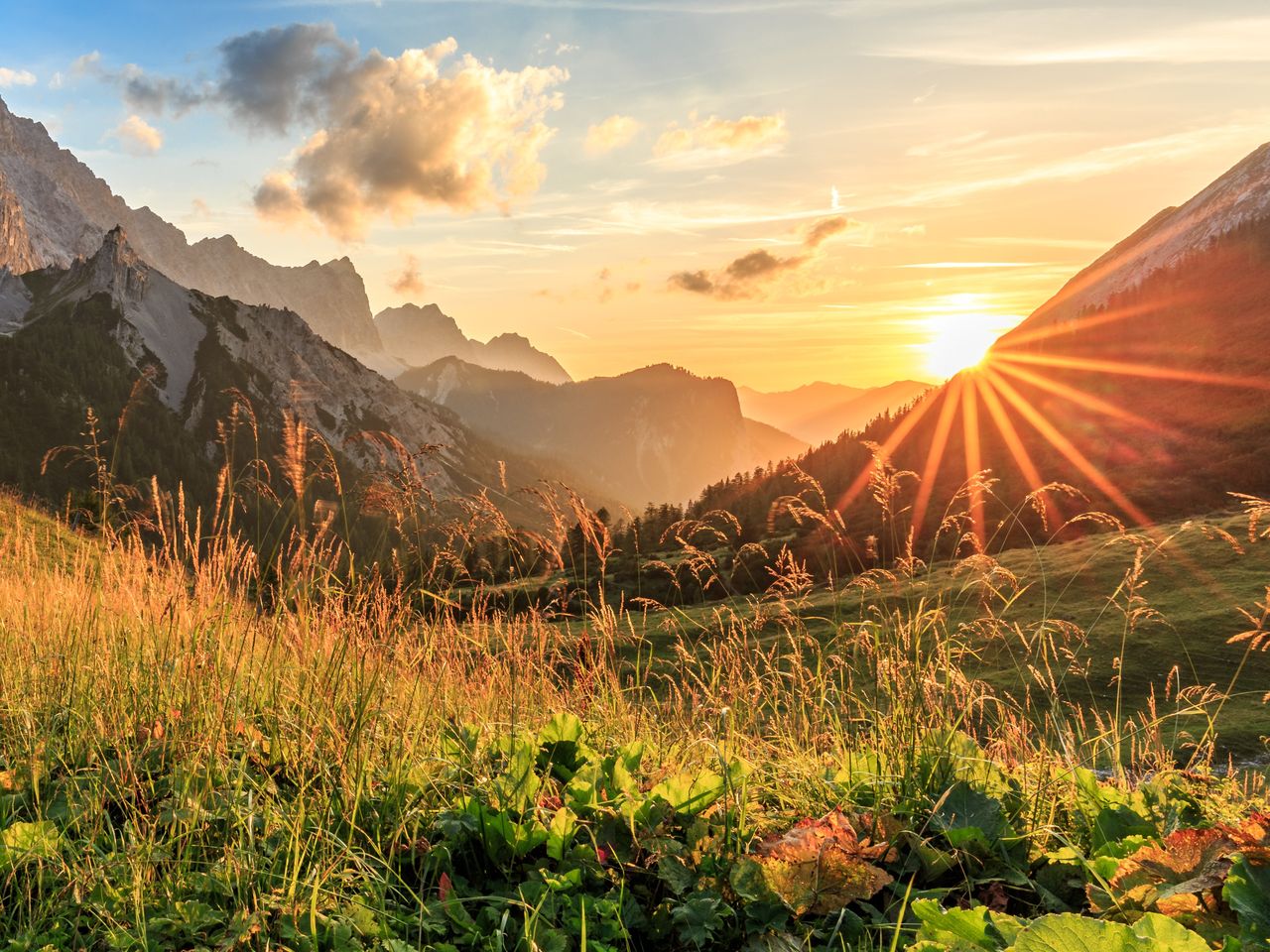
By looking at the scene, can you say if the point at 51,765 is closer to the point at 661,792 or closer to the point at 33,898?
the point at 33,898

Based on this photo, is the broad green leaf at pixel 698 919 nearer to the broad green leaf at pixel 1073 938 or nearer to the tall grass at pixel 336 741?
the tall grass at pixel 336 741

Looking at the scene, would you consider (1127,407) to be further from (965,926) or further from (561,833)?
Answer: (965,926)

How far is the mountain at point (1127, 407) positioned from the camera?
5716 centimetres

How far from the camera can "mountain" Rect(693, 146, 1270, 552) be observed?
57156 mm

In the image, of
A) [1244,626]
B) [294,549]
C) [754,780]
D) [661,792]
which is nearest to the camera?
[661,792]

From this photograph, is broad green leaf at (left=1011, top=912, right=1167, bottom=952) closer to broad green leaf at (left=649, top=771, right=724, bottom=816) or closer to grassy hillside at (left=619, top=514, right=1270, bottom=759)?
broad green leaf at (left=649, top=771, right=724, bottom=816)

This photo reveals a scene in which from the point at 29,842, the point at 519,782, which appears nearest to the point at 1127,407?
the point at 519,782

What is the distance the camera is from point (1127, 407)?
8700 centimetres

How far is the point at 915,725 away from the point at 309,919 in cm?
335

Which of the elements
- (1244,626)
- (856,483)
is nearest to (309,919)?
(1244,626)

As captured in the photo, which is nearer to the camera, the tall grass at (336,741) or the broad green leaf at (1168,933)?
the broad green leaf at (1168,933)

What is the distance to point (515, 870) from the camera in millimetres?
3729

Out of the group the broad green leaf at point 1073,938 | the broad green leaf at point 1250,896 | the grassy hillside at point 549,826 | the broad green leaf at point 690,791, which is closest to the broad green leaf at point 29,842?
the grassy hillside at point 549,826

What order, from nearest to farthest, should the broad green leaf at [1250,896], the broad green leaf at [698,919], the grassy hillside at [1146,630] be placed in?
1. the broad green leaf at [1250,896]
2. the broad green leaf at [698,919]
3. the grassy hillside at [1146,630]
